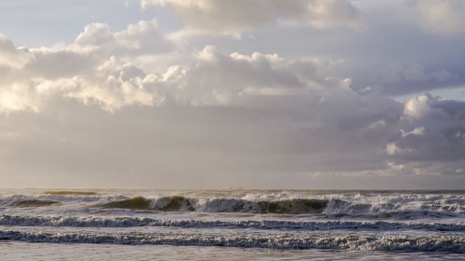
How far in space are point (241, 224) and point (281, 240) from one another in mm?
6392

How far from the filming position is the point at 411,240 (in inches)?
810

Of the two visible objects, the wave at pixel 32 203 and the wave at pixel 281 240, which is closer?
the wave at pixel 281 240

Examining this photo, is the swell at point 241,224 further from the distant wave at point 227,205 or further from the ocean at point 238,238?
the distant wave at point 227,205

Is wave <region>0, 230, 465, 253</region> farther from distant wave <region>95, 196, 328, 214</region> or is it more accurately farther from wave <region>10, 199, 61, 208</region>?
wave <region>10, 199, 61, 208</region>

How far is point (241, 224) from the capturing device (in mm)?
27375

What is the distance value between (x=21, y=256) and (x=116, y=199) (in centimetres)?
3423

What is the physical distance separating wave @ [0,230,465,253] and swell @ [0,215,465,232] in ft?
→ 12.9

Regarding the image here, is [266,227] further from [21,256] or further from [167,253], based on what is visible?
[21,256]

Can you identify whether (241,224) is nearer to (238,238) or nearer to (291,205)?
(238,238)

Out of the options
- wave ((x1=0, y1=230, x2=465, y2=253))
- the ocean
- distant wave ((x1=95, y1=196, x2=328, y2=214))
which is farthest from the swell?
distant wave ((x1=95, y1=196, x2=328, y2=214))

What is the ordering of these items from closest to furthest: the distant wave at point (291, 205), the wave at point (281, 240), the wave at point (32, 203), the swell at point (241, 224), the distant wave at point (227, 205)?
the wave at point (281, 240)
the swell at point (241, 224)
the distant wave at point (291, 205)
the distant wave at point (227, 205)
the wave at point (32, 203)

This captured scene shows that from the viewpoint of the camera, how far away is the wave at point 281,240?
789 inches

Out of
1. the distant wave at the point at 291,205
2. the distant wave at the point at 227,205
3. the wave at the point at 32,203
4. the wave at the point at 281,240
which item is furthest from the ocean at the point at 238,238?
the wave at the point at 32,203

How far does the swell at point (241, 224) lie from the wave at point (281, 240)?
155 inches
